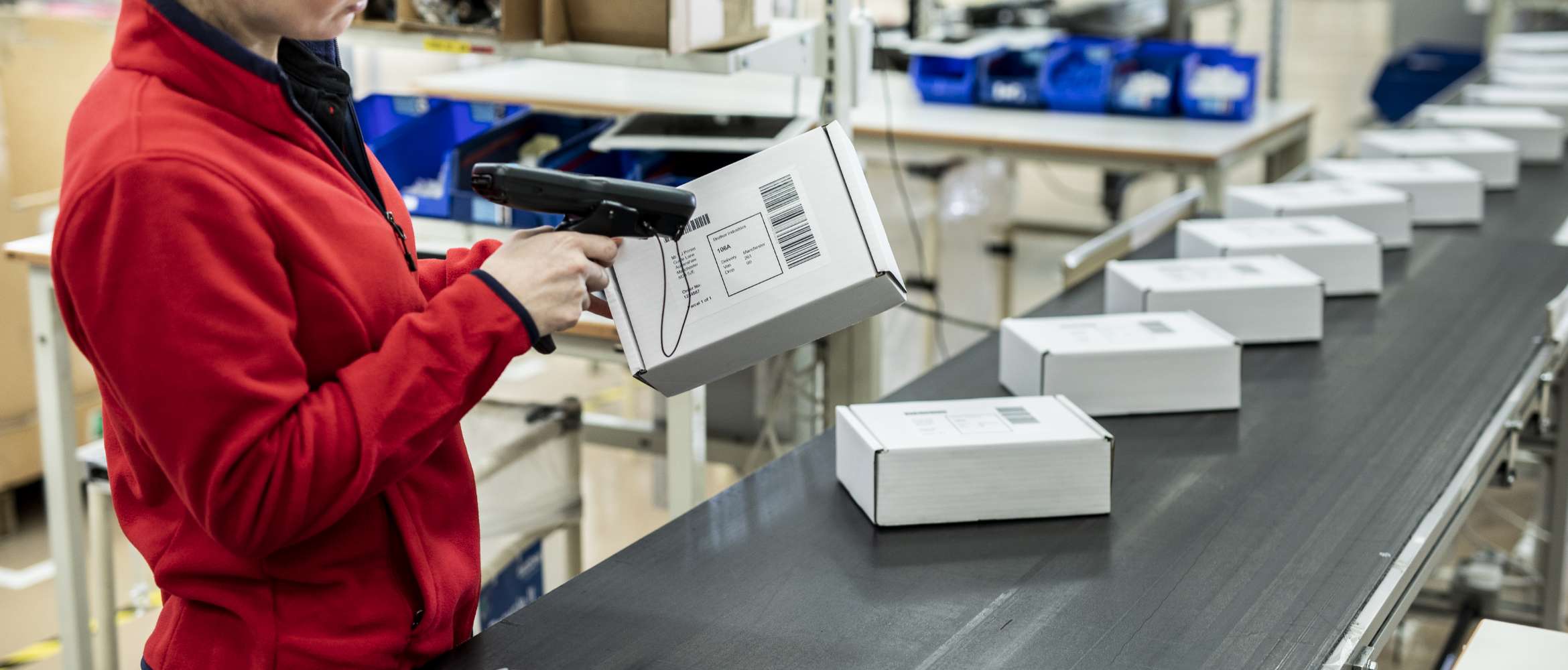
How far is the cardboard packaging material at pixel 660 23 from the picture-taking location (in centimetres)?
196

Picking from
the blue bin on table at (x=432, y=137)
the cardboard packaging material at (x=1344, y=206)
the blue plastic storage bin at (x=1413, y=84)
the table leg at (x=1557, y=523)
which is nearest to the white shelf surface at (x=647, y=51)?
the blue bin on table at (x=432, y=137)

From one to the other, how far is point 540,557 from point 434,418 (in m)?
1.51

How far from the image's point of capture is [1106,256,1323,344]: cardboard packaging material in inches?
69.0

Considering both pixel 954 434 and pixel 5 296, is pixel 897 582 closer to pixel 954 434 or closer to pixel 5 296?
pixel 954 434

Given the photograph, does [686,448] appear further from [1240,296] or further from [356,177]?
[356,177]

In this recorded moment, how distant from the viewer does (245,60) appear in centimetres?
89

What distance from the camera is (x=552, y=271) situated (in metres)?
0.97

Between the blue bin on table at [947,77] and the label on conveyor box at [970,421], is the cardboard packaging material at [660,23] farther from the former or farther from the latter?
the blue bin on table at [947,77]

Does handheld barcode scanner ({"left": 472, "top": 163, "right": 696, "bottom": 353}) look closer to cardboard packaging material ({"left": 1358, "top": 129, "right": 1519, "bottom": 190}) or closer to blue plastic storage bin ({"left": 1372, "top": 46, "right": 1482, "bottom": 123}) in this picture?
cardboard packaging material ({"left": 1358, "top": 129, "right": 1519, "bottom": 190})

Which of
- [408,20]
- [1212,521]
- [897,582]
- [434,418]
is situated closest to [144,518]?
[434,418]

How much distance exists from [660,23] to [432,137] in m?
0.71

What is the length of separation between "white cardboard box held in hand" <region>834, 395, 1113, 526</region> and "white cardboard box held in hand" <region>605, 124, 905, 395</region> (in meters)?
0.17

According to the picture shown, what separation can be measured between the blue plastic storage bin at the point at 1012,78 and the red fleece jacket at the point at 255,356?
273 centimetres

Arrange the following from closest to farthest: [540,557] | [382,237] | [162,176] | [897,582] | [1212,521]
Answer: [162,176]
[382,237]
[897,582]
[1212,521]
[540,557]
